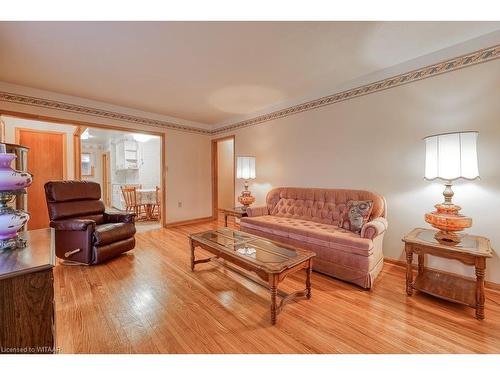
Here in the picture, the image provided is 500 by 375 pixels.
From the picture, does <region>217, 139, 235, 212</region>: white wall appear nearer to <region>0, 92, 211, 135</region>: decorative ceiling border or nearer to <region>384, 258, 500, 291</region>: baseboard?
<region>0, 92, 211, 135</region>: decorative ceiling border

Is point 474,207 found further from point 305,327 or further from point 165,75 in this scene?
point 165,75

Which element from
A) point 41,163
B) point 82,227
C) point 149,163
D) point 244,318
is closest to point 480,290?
point 244,318

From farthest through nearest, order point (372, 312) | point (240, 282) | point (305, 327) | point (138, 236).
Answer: point (138, 236) → point (240, 282) → point (372, 312) → point (305, 327)

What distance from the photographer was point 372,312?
1.73 m

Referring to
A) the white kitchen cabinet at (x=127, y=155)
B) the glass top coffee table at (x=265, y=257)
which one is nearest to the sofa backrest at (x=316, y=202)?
the glass top coffee table at (x=265, y=257)

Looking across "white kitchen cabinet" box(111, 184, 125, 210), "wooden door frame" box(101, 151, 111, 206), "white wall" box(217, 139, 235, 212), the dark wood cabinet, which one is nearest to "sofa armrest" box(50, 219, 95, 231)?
the dark wood cabinet

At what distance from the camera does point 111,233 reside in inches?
106

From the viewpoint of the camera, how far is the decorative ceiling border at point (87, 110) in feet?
9.94

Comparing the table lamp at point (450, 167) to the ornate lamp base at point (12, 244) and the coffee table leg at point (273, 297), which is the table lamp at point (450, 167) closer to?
the coffee table leg at point (273, 297)

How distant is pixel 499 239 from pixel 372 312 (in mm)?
1447

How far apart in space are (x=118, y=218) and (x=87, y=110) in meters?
1.99

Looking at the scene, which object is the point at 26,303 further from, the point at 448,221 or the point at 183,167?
the point at 183,167

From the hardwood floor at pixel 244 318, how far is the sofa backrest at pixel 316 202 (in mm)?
819
